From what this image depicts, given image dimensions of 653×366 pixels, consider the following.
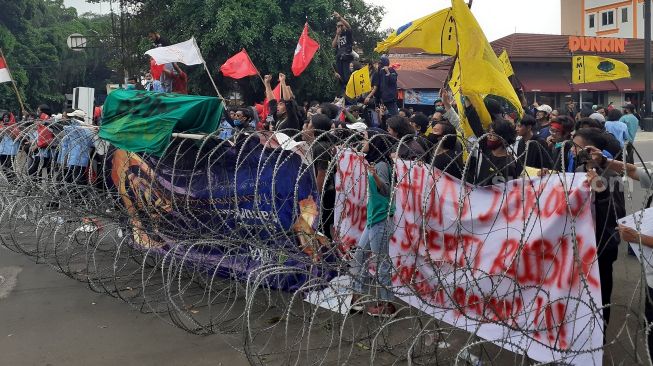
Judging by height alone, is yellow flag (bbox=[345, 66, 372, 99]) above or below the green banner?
above

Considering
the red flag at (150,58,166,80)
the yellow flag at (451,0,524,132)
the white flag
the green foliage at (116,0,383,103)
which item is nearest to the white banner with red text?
the yellow flag at (451,0,524,132)

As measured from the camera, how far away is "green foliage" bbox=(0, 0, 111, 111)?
35.7m

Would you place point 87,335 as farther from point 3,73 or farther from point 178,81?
point 3,73

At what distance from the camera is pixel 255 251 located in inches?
239

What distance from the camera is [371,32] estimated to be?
2641cm

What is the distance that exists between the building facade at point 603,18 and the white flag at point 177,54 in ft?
131

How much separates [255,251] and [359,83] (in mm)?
5732

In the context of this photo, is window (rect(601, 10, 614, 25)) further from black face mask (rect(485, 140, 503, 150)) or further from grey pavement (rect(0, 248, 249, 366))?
grey pavement (rect(0, 248, 249, 366))

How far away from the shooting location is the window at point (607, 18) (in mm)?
46312

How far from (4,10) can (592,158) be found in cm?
3803

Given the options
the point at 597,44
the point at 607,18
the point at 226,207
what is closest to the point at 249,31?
the point at 226,207

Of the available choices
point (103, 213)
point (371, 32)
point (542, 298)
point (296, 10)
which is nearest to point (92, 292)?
point (103, 213)

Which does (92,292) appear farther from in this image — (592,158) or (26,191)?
(592,158)

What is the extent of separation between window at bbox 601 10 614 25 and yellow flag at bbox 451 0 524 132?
147 feet
